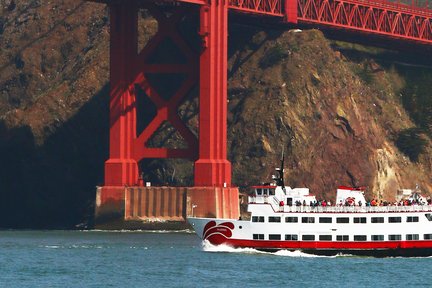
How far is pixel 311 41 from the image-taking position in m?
196

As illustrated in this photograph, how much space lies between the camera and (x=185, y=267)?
130 metres

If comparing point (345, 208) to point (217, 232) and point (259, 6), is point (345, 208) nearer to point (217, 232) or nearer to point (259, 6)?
point (217, 232)

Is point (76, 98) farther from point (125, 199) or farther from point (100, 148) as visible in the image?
point (125, 199)


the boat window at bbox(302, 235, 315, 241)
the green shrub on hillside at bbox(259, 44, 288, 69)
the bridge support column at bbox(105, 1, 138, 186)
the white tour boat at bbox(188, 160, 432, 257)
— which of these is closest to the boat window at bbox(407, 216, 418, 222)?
the white tour boat at bbox(188, 160, 432, 257)

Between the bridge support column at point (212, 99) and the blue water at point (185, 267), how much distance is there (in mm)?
21899

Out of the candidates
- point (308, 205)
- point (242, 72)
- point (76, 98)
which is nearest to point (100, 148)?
point (76, 98)

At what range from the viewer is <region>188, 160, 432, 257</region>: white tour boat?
13375cm

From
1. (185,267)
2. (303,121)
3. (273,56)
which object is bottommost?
(185,267)

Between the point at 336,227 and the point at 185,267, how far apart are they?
1307 cm

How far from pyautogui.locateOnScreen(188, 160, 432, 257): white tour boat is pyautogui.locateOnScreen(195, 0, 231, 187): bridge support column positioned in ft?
129

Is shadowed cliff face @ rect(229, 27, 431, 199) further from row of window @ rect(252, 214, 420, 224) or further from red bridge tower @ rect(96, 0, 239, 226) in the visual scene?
row of window @ rect(252, 214, 420, 224)

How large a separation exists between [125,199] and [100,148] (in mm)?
16994

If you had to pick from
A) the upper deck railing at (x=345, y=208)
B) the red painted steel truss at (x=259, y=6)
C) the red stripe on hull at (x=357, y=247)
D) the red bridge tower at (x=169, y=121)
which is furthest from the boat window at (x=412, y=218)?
the red painted steel truss at (x=259, y=6)

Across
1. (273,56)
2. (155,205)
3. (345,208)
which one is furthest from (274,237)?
(273,56)
